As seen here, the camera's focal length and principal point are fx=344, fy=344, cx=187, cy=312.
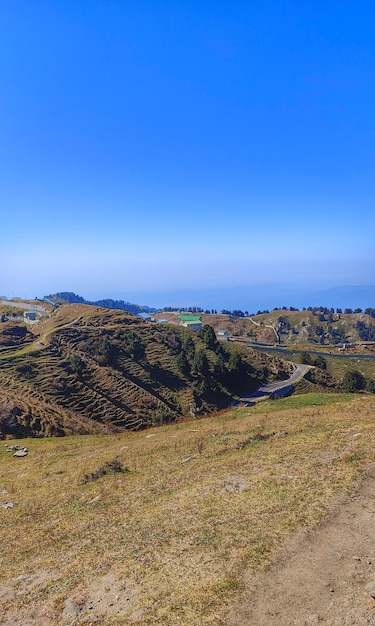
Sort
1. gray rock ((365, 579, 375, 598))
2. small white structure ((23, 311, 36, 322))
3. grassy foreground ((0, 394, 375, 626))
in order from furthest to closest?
1. small white structure ((23, 311, 36, 322))
2. grassy foreground ((0, 394, 375, 626))
3. gray rock ((365, 579, 375, 598))

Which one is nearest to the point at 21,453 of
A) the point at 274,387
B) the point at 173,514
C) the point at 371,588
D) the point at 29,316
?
the point at 173,514

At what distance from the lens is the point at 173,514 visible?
44.0ft

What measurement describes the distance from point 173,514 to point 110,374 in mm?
69564

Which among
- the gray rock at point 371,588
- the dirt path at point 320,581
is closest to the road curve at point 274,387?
the dirt path at point 320,581

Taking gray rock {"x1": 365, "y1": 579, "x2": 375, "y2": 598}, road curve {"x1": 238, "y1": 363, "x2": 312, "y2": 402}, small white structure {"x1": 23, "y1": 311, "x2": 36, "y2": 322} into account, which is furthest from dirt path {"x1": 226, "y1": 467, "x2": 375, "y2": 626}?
small white structure {"x1": 23, "y1": 311, "x2": 36, "y2": 322}

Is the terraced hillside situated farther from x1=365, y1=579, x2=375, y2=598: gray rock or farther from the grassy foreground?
x1=365, y1=579, x2=375, y2=598: gray rock

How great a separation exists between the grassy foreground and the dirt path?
48 cm

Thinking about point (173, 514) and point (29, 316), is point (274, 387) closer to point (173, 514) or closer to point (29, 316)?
point (173, 514)

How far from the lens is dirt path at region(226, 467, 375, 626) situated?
7.75 m

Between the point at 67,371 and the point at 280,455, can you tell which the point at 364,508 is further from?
the point at 67,371

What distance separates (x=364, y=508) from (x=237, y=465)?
667 cm

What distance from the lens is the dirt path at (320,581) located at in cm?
775

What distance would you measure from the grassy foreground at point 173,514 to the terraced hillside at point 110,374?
119ft

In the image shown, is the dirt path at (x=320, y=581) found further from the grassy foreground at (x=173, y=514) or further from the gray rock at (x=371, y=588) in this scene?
the grassy foreground at (x=173, y=514)
